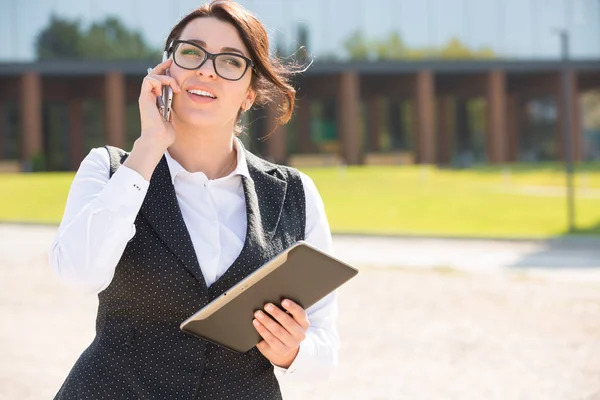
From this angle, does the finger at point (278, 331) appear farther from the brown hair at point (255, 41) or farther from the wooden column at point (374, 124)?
the wooden column at point (374, 124)

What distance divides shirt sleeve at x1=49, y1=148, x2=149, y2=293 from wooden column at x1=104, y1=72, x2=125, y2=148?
42.9 meters

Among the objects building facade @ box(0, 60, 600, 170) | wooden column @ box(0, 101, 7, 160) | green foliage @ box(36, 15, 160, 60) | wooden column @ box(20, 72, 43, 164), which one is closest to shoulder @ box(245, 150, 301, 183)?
building facade @ box(0, 60, 600, 170)

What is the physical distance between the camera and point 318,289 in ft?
7.34

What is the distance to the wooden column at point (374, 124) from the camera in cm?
5641

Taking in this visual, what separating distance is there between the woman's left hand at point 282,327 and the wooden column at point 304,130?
51336mm

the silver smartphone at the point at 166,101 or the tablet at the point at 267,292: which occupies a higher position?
the silver smartphone at the point at 166,101

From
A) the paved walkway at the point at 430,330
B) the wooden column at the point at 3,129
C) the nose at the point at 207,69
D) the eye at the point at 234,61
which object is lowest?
the paved walkway at the point at 430,330

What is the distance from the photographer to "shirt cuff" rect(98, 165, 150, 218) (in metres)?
2.11

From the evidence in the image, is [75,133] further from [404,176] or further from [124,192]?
[124,192]

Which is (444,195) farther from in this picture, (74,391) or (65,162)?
(65,162)

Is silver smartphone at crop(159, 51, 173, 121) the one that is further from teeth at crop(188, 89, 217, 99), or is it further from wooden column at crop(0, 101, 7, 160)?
wooden column at crop(0, 101, 7, 160)

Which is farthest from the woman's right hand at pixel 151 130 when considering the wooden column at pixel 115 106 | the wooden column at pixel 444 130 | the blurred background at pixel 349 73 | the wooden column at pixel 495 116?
the wooden column at pixel 444 130

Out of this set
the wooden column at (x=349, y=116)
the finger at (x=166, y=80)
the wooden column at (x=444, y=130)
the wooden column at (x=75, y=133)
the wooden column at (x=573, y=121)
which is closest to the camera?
the finger at (x=166, y=80)

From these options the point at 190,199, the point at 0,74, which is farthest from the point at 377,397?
the point at 0,74
